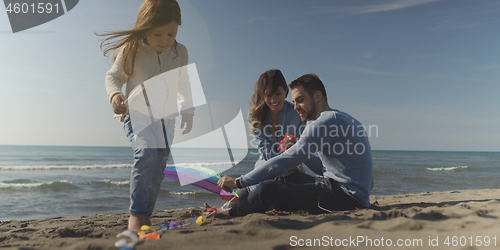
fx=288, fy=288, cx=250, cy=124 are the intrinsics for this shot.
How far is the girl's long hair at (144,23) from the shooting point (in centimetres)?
243

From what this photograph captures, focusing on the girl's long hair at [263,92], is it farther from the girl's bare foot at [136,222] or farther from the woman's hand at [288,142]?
the girl's bare foot at [136,222]

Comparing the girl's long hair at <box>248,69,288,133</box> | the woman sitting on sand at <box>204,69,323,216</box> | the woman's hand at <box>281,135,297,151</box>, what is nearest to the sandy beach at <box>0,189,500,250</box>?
the woman's hand at <box>281,135,297,151</box>

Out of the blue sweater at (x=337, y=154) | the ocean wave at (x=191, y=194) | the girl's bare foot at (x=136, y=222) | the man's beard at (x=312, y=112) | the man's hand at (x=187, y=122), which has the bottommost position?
the ocean wave at (x=191, y=194)

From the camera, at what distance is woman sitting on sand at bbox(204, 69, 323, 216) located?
3436 millimetres

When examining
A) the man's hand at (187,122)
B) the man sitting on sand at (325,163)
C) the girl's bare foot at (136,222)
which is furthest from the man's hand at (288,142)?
the girl's bare foot at (136,222)

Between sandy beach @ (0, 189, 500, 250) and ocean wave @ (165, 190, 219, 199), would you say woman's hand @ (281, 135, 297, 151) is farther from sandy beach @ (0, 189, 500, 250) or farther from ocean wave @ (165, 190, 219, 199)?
ocean wave @ (165, 190, 219, 199)

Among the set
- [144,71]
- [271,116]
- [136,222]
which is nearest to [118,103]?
[144,71]

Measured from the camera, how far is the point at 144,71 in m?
2.53

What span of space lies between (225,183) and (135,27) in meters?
1.56

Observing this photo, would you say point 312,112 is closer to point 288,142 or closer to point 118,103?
point 288,142

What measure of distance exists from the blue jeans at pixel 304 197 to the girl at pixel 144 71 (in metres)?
0.93

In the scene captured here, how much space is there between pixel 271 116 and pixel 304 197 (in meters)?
1.37

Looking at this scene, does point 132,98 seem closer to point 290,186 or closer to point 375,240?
point 290,186

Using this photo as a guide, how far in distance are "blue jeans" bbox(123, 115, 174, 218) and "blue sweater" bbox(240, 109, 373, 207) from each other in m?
0.74
